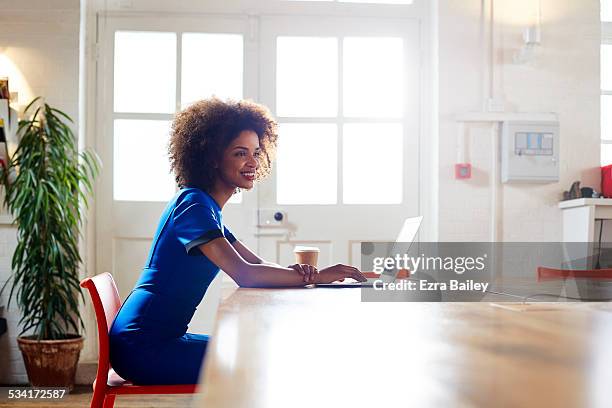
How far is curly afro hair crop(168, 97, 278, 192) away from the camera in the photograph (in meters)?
2.38

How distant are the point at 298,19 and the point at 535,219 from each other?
1.92 metres

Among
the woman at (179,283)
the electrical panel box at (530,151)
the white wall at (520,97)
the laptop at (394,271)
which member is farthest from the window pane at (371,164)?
the woman at (179,283)

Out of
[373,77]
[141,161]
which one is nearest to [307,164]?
[373,77]

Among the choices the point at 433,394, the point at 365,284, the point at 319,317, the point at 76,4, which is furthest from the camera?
the point at 76,4

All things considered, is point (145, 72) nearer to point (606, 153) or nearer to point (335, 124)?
point (335, 124)

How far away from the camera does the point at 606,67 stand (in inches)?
191

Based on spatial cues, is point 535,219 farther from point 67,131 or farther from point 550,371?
point 550,371

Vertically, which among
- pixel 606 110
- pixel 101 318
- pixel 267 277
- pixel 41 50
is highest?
pixel 41 50

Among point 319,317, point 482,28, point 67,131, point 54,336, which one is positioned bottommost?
point 54,336

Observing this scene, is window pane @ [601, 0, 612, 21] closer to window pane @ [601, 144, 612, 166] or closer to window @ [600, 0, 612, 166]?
window @ [600, 0, 612, 166]

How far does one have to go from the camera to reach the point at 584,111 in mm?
4496

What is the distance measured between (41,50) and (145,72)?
620 millimetres

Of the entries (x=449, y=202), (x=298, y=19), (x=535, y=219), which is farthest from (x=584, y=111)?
(x=298, y=19)

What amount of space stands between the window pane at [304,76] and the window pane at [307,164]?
11 cm
